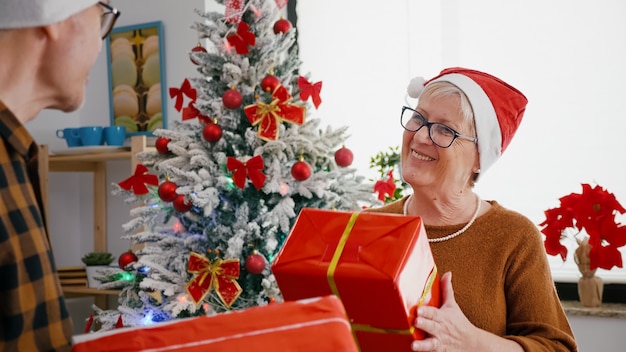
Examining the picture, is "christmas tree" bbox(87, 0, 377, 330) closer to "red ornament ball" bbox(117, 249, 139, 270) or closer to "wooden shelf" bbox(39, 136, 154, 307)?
"red ornament ball" bbox(117, 249, 139, 270)

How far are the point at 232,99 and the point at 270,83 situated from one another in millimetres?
159

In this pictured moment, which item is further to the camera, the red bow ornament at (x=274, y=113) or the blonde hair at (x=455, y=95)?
the red bow ornament at (x=274, y=113)

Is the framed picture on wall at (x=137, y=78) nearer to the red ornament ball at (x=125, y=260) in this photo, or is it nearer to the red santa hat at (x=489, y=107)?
the red ornament ball at (x=125, y=260)

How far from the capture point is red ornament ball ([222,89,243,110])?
8.05 feet

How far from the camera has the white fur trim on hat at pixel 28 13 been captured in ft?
2.46

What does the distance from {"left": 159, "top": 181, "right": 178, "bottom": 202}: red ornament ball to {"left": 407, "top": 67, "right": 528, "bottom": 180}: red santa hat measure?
1079 mm

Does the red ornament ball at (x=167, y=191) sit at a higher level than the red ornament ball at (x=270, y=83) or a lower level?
lower

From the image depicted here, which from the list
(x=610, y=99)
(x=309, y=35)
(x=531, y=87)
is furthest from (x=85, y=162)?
(x=610, y=99)

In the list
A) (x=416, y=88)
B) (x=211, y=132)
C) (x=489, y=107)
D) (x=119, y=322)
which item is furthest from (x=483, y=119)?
(x=119, y=322)

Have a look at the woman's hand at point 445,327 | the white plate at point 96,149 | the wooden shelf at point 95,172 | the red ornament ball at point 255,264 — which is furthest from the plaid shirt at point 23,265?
the white plate at point 96,149

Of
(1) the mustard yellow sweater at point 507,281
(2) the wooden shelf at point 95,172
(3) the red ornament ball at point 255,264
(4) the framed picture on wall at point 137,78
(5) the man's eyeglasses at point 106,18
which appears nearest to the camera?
(5) the man's eyeglasses at point 106,18

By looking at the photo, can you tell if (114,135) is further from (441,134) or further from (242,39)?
(441,134)

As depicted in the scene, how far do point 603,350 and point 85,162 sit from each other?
112 inches

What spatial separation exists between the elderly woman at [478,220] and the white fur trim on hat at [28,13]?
3.44 feet
